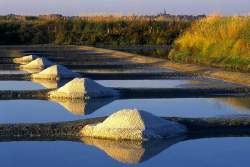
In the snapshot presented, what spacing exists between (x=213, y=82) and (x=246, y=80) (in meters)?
0.69

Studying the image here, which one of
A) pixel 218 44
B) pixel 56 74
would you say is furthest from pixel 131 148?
pixel 218 44

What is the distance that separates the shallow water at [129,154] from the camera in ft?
19.3

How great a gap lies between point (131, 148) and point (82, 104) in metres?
3.27

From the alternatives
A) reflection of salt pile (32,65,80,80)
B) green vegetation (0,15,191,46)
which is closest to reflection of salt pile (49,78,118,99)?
reflection of salt pile (32,65,80,80)

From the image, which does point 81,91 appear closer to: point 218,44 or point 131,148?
Result: point 131,148

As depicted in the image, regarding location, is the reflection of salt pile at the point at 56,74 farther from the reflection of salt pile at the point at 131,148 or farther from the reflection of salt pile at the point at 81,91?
the reflection of salt pile at the point at 131,148

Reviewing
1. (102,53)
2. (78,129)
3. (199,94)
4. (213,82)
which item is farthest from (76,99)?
(102,53)

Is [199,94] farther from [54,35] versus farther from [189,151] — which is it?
[54,35]

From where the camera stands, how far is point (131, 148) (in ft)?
21.8

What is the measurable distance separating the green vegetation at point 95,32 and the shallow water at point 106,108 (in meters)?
21.9

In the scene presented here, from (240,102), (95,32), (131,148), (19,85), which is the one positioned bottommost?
(95,32)

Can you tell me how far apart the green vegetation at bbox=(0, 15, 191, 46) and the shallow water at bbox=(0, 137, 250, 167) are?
2540 centimetres

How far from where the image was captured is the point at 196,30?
21.7 meters

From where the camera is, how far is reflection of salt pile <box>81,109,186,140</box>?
7.06 meters
